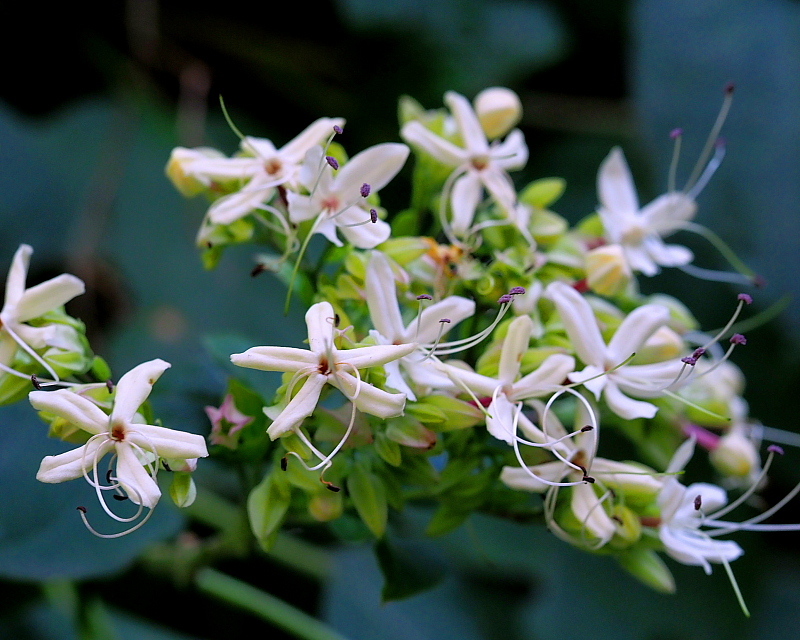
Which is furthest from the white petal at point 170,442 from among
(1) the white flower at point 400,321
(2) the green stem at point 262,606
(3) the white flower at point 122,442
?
(2) the green stem at point 262,606

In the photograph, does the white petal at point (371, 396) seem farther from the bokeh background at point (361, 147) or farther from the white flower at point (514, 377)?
the bokeh background at point (361, 147)

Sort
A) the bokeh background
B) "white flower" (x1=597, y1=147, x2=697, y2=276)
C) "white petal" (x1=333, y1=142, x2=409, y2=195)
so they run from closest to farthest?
"white petal" (x1=333, y1=142, x2=409, y2=195) → "white flower" (x1=597, y1=147, x2=697, y2=276) → the bokeh background

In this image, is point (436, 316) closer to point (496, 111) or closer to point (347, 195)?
Answer: point (347, 195)

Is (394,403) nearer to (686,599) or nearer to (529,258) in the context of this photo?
(529,258)

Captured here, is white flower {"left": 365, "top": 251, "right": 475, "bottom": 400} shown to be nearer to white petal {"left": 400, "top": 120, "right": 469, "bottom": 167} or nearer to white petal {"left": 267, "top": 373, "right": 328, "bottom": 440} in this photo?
white petal {"left": 267, "top": 373, "right": 328, "bottom": 440}

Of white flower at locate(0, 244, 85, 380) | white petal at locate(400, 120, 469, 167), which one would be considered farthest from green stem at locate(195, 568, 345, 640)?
white petal at locate(400, 120, 469, 167)

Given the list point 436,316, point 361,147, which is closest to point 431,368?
point 436,316

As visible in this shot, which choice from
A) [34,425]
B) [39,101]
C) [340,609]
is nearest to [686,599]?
[340,609]
